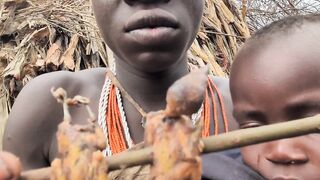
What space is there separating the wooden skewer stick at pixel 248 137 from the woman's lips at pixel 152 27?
0.60 meters

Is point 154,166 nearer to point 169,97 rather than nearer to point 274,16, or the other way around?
point 169,97

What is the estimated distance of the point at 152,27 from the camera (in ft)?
3.72

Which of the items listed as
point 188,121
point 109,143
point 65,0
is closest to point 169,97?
point 188,121

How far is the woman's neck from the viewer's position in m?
1.37

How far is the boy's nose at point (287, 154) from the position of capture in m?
0.85

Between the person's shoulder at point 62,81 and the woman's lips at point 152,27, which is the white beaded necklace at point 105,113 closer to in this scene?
the person's shoulder at point 62,81

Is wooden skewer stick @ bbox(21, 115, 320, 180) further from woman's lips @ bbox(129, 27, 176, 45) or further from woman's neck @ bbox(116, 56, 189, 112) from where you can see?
woman's neck @ bbox(116, 56, 189, 112)

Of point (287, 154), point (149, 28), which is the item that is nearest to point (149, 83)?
point (149, 28)

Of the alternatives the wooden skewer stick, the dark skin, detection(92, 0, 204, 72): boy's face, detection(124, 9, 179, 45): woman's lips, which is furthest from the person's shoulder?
the wooden skewer stick

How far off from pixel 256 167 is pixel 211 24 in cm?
263

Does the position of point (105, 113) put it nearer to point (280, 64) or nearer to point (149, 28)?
point (149, 28)

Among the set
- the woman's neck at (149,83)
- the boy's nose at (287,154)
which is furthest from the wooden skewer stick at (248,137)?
the woman's neck at (149,83)

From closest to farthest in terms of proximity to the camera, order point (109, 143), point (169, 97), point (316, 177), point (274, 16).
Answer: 1. point (169, 97)
2. point (316, 177)
3. point (109, 143)
4. point (274, 16)

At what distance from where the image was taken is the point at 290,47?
3.24 feet
